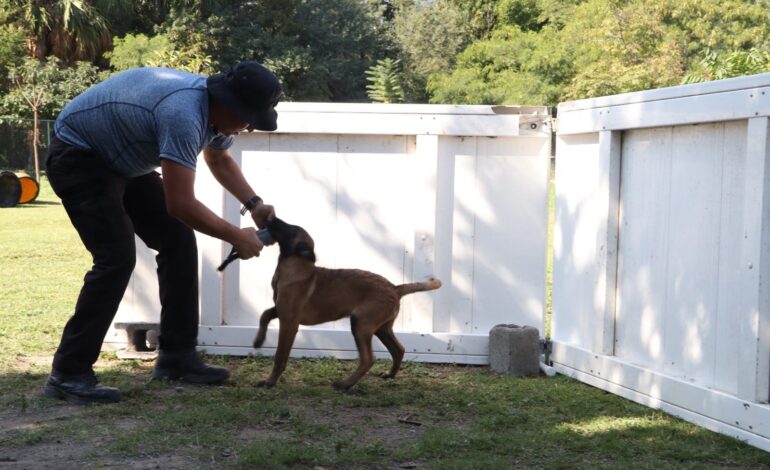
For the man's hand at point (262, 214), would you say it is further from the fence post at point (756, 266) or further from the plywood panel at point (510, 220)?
the fence post at point (756, 266)

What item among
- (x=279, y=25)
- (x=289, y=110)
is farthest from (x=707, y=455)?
(x=279, y=25)

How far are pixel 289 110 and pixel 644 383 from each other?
109 inches

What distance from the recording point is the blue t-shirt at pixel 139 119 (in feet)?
15.4

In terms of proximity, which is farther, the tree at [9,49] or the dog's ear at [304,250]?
the tree at [9,49]

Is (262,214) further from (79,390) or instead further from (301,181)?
(79,390)

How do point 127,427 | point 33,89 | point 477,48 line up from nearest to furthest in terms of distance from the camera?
point 127,427, point 33,89, point 477,48

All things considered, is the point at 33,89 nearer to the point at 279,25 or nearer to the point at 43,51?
the point at 43,51

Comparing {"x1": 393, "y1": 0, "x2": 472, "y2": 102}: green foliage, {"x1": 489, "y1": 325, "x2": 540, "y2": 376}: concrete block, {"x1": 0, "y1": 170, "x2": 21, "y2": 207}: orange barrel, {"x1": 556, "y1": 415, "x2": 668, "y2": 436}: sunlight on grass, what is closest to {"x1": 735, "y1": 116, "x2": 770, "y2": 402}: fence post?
{"x1": 556, "y1": 415, "x2": 668, "y2": 436}: sunlight on grass

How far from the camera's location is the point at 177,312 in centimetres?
560

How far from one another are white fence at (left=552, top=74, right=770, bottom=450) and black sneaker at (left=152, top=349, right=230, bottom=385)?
6.90 ft

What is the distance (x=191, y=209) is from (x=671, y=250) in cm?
247

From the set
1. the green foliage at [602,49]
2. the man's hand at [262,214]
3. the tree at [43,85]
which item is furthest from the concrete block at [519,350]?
the tree at [43,85]

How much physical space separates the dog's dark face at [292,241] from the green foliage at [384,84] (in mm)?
34251

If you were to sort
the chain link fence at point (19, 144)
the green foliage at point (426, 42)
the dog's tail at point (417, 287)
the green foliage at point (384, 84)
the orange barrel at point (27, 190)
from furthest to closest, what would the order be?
1. the green foliage at point (426, 42)
2. the green foliage at point (384, 84)
3. the chain link fence at point (19, 144)
4. the orange barrel at point (27, 190)
5. the dog's tail at point (417, 287)
